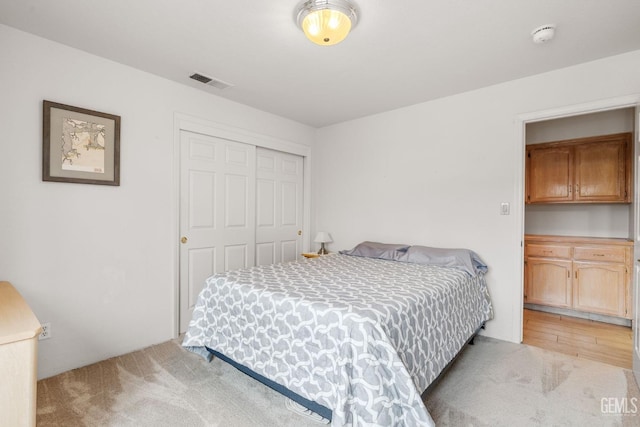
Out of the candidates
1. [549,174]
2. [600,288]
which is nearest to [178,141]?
[549,174]

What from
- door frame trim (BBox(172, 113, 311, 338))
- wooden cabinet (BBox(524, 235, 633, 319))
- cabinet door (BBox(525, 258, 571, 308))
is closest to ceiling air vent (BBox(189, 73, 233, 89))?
door frame trim (BBox(172, 113, 311, 338))

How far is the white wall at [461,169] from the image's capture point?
2627 mm

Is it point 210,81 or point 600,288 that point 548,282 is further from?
point 210,81

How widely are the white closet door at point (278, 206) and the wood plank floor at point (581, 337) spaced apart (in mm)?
2725

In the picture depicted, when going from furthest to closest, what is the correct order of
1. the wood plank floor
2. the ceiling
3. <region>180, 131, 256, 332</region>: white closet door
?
<region>180, 131, 256, 332</region>: white closet door → the wood plank floor → the ceiling

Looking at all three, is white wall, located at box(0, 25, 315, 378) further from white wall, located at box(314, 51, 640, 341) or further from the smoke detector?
the smoke detector

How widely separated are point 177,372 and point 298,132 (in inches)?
118

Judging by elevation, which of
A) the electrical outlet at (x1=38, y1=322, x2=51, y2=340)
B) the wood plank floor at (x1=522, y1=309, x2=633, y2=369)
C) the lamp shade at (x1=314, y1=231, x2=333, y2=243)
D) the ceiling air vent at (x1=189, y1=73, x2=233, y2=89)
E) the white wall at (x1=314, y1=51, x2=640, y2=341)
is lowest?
the wood plank floor at (x1=522, y1=309, x2=633, y2=369)

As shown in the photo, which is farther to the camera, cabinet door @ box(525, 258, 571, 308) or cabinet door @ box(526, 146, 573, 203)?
cabinet door @ box(526, 146, 573, 203)

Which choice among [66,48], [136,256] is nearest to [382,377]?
[136,256]

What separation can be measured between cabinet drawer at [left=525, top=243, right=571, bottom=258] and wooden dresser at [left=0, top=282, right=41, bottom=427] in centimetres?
445

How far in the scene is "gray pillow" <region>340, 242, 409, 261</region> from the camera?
3.22 metres

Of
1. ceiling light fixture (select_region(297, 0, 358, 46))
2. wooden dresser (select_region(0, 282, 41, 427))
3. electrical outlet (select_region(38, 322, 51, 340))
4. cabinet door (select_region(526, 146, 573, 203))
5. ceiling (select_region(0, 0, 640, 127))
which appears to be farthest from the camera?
cabinet door (select_region(526, 146, 573, 203))

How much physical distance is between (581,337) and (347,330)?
2.80 metres
